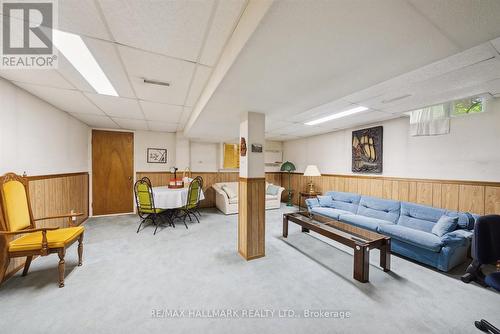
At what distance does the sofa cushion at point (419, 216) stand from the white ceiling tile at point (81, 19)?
451 cm

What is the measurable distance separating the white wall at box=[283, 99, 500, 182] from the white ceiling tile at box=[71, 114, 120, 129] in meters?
5.62

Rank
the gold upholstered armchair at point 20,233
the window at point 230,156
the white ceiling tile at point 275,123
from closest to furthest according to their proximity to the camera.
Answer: the gold upholstered armchair at point 20,233
the white ceiling tile at point 275,123
the window at point 230,156

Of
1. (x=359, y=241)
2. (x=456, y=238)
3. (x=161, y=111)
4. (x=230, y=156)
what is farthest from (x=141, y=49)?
(x=230, y=156)

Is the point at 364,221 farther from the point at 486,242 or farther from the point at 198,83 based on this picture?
the point at 198,83

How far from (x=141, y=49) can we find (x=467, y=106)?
4323mm

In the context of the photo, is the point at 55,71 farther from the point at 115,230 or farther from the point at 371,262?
the point at 371,262

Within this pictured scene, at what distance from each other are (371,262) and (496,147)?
2.36 metres

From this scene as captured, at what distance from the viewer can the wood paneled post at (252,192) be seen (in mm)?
2613

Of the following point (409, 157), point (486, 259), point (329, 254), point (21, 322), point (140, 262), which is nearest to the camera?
point (21, 322)

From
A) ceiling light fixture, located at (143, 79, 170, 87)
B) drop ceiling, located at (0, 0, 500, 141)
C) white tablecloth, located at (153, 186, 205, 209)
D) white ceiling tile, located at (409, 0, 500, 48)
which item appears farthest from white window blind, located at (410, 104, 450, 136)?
white tablecloth, located at (153, 186, 205, 209)

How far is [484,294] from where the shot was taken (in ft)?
6.32

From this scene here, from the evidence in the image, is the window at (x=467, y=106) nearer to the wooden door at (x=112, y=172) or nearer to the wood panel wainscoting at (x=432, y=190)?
the wood panel wainscoting at (x=432, y=190)

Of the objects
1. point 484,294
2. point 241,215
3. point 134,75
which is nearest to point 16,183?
point 134,75

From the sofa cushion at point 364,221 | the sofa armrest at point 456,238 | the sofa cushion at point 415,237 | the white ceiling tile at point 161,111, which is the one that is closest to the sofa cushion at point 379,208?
the sofa cushion at point 364,221
